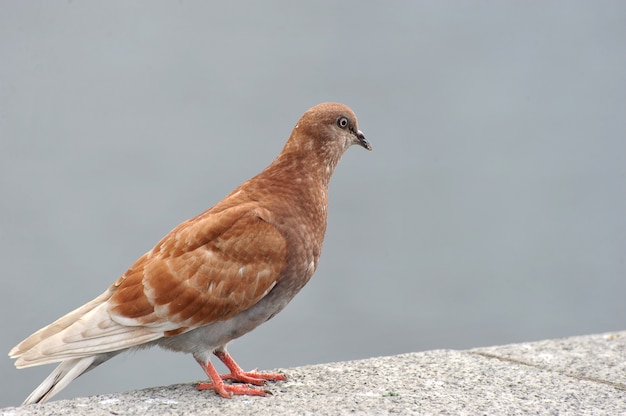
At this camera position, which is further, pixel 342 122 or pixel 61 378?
pixel 342 122

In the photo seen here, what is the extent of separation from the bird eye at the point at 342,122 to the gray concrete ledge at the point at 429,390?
4.08 ft

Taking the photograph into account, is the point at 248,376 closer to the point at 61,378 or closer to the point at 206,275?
the point at 206,275

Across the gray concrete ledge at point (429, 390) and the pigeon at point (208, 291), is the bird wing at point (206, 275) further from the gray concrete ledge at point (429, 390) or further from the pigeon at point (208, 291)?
the gray concrete ledge at point (429, 390)

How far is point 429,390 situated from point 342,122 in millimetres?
1385

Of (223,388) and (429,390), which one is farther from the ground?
(429,390)

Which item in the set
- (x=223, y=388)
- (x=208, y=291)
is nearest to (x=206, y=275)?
(x=208, y=291)

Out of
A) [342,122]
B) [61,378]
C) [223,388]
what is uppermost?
[342,122]

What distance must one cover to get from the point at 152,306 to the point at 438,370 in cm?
150

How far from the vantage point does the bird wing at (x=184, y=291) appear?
160 inches

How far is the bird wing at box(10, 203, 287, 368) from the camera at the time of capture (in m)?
4.07

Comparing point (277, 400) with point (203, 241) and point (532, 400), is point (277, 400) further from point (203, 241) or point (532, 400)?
point (532, 400)

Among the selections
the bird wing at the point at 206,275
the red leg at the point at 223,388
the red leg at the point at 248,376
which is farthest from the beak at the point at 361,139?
the red leg at the point at 223,388

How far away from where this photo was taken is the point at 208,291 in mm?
4086

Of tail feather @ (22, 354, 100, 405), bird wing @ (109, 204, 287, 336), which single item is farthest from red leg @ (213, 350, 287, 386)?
tail feather @ (22, 354, 100, 405)
